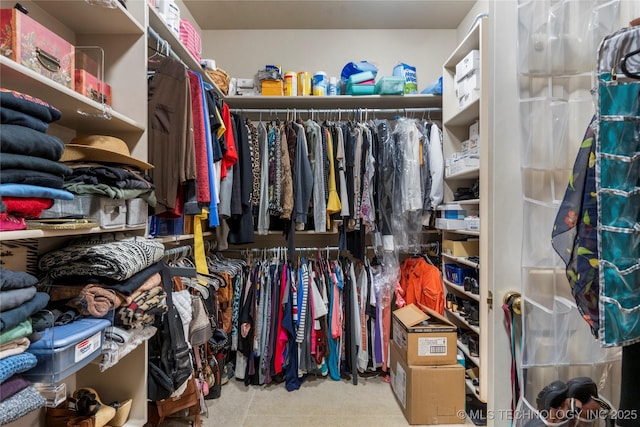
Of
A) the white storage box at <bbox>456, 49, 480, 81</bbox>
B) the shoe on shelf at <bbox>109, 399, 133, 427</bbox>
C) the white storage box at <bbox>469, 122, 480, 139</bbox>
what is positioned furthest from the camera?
the white storage box at <bbox>469, 122, 480, 139</bbox>

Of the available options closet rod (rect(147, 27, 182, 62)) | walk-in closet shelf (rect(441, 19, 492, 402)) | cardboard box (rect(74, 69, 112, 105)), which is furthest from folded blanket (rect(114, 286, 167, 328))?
walk-in closet shelf (rect(441, 19, 492, 402))

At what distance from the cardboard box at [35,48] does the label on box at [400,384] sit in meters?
2.18

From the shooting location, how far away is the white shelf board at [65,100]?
2.60 ft

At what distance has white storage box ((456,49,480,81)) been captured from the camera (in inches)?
69.8

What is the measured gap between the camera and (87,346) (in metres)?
0.90

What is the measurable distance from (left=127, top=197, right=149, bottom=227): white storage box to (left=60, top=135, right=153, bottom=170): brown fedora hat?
145mm

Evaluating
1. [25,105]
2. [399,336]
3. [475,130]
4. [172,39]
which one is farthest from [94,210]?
[475,130]

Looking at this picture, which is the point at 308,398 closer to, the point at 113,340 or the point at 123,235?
the point at 113,340

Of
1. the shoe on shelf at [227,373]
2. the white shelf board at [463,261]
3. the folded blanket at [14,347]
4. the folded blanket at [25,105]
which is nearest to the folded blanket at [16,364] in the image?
the folded blanket at [14,347]

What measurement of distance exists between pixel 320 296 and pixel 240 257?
2.84 ft

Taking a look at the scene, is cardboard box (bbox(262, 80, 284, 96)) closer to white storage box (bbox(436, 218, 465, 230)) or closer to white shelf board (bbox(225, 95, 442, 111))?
white shelf board (bbox(225, 95, 442, 111))

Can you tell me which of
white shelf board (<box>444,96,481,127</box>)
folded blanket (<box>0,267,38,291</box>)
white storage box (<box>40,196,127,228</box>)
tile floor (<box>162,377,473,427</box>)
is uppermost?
white shelf board (<box>444,96,481,127</box>)

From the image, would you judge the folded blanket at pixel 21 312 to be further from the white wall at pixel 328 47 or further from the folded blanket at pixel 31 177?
the white wall at pixel 328 47

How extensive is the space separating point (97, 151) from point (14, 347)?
0.60 m
